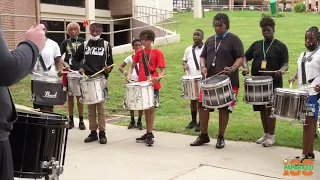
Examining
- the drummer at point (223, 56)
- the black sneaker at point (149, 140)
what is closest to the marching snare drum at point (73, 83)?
the black sneaker at point (149, 140)

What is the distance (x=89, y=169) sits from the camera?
5668 millimetres

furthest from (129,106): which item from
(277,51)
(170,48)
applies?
(170,48)

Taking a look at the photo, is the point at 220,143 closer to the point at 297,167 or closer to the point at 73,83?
the point at 297,167

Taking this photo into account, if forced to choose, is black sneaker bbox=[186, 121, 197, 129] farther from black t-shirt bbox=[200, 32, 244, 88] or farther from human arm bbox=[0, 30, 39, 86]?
human arm bbox=[0, 30, 39, 86]

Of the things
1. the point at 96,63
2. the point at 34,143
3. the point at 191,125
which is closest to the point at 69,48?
the point at 96,63

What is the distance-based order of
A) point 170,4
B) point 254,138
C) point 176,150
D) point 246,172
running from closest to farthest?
point 246,172, point 176,150, point 254,138, point 170,4

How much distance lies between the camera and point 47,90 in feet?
22.9

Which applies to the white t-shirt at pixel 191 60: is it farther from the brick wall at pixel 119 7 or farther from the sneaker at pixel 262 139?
the brick wall at pixel 119 7

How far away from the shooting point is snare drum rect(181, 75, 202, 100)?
750cm

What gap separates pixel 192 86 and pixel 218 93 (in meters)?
1.43

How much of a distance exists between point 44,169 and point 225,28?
13.7 feet

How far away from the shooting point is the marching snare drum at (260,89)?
641 cm

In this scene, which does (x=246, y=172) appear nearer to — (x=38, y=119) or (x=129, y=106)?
(x=129, y=106)

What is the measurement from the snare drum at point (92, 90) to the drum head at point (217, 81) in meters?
1.71
